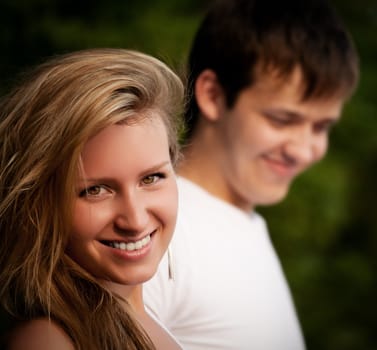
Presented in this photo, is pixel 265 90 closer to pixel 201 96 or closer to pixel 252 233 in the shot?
pixel 201 96

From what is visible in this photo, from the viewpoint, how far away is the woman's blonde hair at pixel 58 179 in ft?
5.65

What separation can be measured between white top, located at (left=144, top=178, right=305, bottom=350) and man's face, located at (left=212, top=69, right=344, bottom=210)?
124 millimetres

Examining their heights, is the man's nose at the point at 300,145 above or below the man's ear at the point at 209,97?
below

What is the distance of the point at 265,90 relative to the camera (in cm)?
302

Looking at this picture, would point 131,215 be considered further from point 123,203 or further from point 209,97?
point 209,97

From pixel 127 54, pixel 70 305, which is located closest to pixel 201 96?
pixel 127 54

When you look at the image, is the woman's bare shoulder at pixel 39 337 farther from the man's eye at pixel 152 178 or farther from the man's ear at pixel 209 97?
the man's ear at pixel 209 97

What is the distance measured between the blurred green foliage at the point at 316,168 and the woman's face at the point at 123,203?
1279 millimetres

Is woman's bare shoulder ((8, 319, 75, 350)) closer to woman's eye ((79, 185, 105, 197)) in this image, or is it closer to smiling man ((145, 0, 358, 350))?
woman's eye ((79, 185, 105, 197))

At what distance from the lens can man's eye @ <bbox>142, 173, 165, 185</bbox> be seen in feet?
5.98

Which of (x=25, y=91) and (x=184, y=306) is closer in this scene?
(x=25, y=91)

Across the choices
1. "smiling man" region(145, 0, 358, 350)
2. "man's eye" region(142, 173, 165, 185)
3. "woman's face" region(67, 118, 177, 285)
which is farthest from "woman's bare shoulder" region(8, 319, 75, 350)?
"smiling man" region(145, 0, 358, 350)

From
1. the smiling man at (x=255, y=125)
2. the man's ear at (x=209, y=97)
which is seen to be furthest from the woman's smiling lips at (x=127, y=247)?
the man's ear at (x=209, y=97)

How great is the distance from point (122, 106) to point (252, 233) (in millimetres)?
1324
